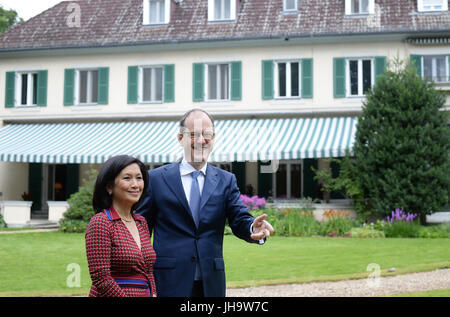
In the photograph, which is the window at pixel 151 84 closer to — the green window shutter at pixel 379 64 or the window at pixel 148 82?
the window at pixel 148 82

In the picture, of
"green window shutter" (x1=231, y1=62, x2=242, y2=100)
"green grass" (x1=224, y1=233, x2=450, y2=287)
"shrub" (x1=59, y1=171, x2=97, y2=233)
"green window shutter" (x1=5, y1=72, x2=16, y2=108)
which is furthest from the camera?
"green window shutter" (x1=5, y1=72, x2=16, y2=108)

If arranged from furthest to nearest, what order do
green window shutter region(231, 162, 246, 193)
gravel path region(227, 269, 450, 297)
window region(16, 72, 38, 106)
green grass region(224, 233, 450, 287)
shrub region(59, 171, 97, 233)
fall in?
window region(16, 72, 38, 106) < green window shutter region(231, 162, 246, 193) < shrub region(59, 171, 97, 233) < green grass region(224, 233, 450, 287) < gravel path region(227, 269, 450, 297)

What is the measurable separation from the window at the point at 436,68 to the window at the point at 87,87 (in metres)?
12.5

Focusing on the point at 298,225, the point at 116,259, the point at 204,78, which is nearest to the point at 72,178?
the point at 204,78

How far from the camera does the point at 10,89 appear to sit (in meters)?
21.7

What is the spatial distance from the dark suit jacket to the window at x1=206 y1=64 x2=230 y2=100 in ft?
56.6

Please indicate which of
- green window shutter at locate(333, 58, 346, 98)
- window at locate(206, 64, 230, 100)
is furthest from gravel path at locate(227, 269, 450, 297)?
window at locate(206, 64, 230, 100)

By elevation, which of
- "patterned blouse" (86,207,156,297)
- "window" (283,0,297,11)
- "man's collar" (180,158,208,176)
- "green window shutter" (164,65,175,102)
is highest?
"window" (283,0,297,11)

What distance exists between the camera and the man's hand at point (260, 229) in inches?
121

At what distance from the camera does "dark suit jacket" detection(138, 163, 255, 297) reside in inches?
121

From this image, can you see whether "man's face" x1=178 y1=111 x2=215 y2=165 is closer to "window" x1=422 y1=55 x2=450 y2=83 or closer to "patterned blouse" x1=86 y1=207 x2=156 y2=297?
"patterned blouse" x1=86 y1=207 x2=156 y2=297

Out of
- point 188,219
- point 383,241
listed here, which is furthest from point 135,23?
point 188,219

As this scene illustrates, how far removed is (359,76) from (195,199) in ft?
56.4

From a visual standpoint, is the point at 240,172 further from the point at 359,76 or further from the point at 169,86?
the point at 359,76
